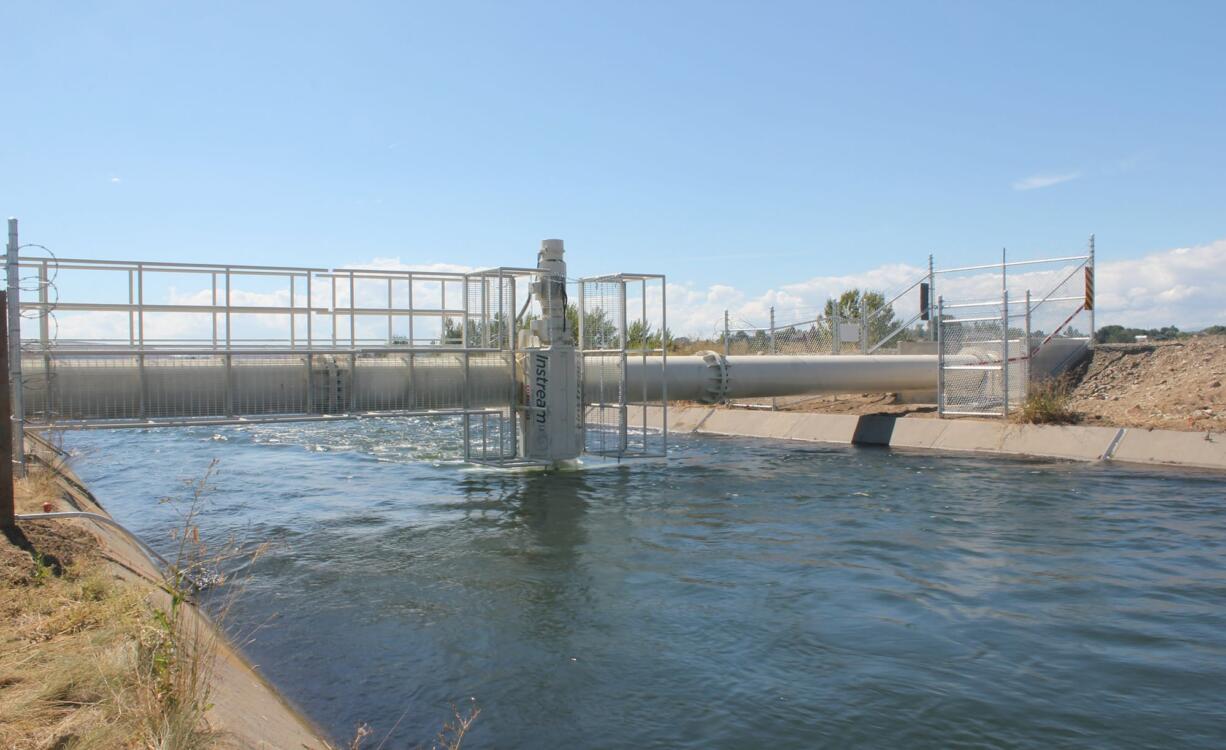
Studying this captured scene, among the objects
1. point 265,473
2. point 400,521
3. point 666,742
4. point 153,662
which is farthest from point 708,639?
point 265,473

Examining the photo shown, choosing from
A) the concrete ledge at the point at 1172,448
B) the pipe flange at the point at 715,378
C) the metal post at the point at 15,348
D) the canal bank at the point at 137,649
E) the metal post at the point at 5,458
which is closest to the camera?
the canal bank at the point at 137,649

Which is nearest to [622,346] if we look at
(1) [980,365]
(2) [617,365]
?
(2) [617,365]

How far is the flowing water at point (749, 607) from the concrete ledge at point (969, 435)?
127 centimetres

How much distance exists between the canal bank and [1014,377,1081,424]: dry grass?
753 inches

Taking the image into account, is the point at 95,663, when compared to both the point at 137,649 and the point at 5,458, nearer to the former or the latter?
the point at 137,649

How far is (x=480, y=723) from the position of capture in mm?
7016

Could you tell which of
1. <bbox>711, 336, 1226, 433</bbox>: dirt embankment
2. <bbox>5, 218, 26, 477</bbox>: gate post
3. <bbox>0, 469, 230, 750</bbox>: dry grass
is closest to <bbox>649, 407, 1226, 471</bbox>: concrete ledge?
<bbox>711, 336, 1226, 433</bbox>: dirt embankment

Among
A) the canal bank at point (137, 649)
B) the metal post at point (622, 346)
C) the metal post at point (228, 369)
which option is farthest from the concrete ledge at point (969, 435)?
the canal bank at point (137, 649)

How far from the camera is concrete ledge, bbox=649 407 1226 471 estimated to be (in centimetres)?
1917

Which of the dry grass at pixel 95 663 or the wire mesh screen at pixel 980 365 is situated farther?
the wire mesh screen at pixel 980 365

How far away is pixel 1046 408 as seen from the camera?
22.0 meters

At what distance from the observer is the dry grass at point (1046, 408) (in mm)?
21783

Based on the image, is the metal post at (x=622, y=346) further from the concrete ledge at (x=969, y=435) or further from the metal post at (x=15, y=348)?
the metal post at (x=15, y=348)

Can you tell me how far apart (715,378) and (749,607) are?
1288 cm
